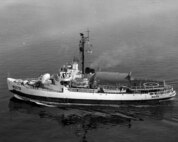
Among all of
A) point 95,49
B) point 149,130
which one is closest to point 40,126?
point 149,130

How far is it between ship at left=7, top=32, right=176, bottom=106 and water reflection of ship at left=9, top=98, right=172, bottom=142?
169cm

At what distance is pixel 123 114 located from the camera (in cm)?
6031

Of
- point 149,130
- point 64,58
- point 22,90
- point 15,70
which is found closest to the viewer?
point 149,130

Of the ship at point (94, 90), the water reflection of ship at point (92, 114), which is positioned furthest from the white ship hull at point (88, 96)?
the water reflection of ship at point (92, 114)

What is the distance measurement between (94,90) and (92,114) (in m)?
6.27

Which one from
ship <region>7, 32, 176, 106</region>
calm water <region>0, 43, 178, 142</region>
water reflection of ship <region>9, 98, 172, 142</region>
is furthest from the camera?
ship <region>7, 32, 176, 106</region>

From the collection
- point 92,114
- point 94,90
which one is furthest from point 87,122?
point 94,90

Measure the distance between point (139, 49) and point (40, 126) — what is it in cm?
6660

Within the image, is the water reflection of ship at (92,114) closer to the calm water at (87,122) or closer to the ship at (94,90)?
the calm water at (87,122)

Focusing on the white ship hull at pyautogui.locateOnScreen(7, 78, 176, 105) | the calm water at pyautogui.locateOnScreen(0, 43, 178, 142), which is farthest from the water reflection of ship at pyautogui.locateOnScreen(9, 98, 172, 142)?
the white ship hull at pyautogui.locateOnScreen(7, 78, 176, 105)

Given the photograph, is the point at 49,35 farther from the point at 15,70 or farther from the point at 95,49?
the point at 15,70

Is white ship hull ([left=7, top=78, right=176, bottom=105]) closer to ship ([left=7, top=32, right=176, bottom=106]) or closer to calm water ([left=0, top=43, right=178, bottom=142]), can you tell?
ship ([left=7, top=32, right=176, bottom=106])

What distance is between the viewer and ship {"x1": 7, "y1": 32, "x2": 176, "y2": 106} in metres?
64.4

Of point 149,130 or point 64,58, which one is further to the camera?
point 64,58
